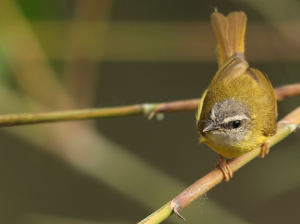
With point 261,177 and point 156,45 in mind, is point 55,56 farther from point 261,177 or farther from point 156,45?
point 261,177

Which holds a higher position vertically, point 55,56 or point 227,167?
point 55,56

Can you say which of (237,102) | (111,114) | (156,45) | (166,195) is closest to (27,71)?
(156,45)

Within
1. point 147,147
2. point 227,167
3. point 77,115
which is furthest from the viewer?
point 147,147

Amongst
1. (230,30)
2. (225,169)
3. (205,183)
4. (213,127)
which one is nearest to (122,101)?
(230,30)

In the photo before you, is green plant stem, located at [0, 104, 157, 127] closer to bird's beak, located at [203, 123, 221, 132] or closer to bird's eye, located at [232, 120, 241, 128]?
bird's beak, located at [203, 123, 221, 132]

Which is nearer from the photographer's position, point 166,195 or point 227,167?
point 227,167

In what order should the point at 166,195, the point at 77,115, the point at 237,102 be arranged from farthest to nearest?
the point at 166,195 → the point at 237,102 → the point at 77,115

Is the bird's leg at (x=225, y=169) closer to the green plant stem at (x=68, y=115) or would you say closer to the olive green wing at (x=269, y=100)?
the olive green wing at (x=269, y=100)

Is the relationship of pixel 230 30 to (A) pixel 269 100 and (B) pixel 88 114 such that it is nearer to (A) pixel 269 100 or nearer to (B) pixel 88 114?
(A) pixel 269 100
